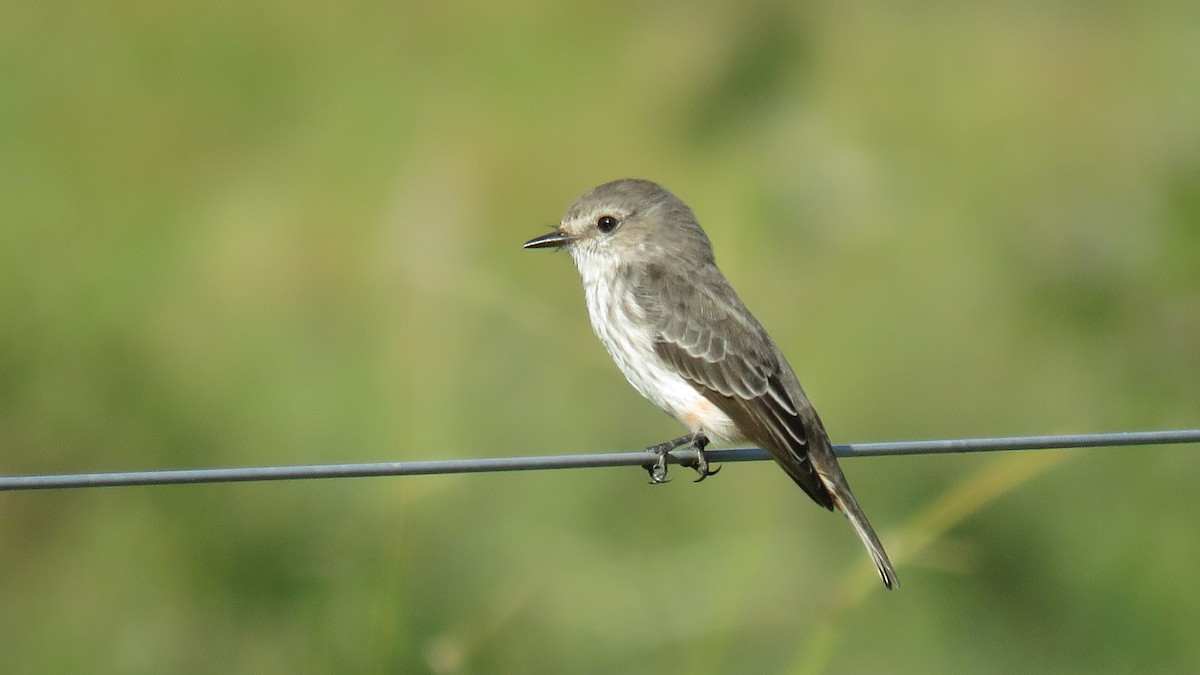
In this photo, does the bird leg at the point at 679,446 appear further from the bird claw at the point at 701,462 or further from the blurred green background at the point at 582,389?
the blurred green background at the point at 582,389

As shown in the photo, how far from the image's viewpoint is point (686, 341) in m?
5.85

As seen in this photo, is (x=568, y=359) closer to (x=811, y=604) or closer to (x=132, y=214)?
(x=811, y=604)

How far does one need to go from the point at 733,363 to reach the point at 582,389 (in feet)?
6.87

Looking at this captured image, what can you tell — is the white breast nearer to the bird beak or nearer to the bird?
the bird

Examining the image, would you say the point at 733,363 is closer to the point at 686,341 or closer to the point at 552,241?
the point at 686,341

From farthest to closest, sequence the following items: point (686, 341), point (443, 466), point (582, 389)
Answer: point (582, 389) → point (686, 341) → point (443, 466)

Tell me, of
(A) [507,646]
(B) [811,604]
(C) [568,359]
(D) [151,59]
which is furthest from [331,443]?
(D) [151,59]

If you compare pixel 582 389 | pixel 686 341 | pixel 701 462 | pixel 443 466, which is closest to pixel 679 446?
pixel 701 462

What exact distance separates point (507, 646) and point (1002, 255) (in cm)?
378

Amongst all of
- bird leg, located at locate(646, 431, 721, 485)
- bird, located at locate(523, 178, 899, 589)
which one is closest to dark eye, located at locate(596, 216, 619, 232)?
bird, located at locate(523, 178, 899, 589)

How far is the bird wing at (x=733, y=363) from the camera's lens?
5539 mm

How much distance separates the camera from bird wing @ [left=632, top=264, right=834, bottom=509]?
18.2 ft

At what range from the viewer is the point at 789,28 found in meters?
6.67

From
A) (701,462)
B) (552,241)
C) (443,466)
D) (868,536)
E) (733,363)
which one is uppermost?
(552,241)
